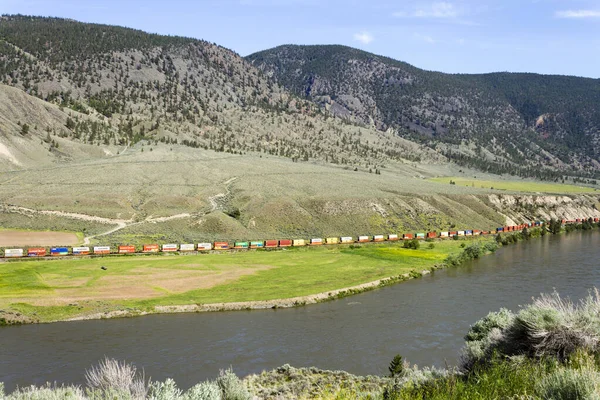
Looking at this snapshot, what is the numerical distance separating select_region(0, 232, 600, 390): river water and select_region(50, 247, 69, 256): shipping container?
33.0 metres

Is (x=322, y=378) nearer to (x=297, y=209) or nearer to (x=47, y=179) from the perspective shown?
(x=297, y=209)

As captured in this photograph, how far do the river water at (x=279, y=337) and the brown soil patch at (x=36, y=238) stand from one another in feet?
133

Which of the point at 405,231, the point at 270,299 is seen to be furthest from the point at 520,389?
the point at 405,231

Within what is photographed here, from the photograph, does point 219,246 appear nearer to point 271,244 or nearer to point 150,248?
point 271,244

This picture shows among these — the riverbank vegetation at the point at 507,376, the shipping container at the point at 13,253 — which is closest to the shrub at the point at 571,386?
the riverbank vegetation at the point at 507,376

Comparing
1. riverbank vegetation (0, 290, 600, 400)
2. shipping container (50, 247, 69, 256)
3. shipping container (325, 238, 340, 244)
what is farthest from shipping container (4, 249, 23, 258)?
→ riverbank vegetation (0, 290, 600, 400)

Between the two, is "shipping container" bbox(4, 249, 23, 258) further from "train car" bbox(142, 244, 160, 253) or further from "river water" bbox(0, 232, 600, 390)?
"river water" bbox(0, 232, 600, 390)

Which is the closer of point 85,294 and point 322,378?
point 322,378

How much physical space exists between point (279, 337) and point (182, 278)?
26.1 m

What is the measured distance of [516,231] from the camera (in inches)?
4998

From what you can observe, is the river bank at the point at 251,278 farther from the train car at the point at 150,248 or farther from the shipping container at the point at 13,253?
the shipping container at the point at 13,253

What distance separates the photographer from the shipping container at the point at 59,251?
8164cm

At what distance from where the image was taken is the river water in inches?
1571

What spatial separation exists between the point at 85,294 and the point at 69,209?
181 ft
